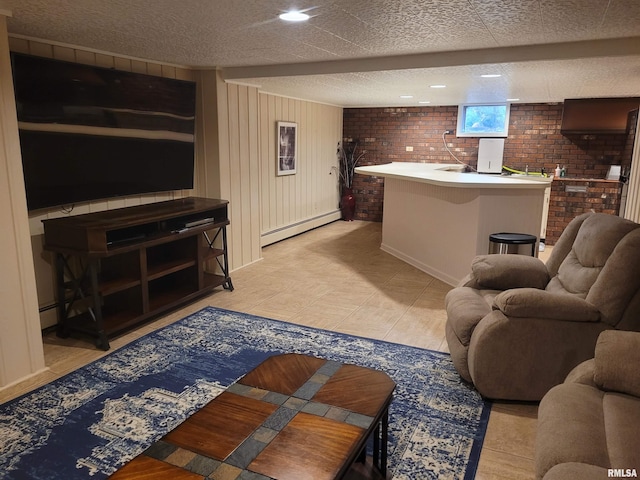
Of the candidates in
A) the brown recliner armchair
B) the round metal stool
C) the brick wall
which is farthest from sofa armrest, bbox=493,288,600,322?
the brick wall

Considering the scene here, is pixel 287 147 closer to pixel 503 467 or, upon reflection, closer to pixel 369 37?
pixel 369 37

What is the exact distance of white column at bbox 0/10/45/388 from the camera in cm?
268

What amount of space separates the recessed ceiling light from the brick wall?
501 cm

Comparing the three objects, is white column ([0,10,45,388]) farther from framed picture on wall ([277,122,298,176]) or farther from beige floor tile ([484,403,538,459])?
framed picture on wall ([277,122,298,176])

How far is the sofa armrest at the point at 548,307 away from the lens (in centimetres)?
247

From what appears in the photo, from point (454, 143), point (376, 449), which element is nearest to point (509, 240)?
point (376, 449)

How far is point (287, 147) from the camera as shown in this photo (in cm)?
678

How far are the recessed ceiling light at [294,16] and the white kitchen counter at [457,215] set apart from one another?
7.55ft

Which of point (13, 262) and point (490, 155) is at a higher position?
point (490, 155)

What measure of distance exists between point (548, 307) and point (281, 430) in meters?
1.60

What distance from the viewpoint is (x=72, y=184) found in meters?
3.49

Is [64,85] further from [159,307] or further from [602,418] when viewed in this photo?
[602,418]

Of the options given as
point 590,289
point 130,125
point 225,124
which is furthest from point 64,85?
point 590,289

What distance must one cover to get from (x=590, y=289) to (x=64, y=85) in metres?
3.59
